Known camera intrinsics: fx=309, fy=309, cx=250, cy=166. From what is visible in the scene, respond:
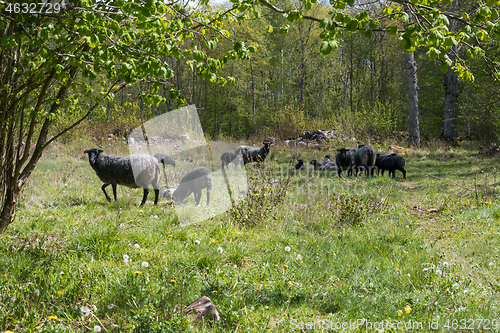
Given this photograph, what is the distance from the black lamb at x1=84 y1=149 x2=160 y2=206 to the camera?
24.1 feet

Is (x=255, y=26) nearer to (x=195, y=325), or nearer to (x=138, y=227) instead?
(x=138, y=227)

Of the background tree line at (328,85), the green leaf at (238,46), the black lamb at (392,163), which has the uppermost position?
the background tree line at (328,85)

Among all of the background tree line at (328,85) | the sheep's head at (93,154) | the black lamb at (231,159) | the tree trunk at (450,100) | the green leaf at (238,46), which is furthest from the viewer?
the background tree line at (328,85)

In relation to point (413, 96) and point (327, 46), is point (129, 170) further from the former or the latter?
point (413, 96)

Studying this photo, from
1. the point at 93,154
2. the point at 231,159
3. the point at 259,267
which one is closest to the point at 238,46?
the point at 259,267

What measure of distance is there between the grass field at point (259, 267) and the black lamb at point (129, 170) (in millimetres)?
574

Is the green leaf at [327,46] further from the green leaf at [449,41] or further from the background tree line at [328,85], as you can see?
the background tree line at [328,85]

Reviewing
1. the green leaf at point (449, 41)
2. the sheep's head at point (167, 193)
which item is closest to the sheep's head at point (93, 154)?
the sheep's head at point (167, 193)

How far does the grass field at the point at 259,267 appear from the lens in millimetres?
2908

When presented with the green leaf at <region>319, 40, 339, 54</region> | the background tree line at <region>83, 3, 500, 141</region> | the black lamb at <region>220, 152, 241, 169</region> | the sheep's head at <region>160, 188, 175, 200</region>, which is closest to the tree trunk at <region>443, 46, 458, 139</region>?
the background tree line at <region>83, 3, 500, 141</region>

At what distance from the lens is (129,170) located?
7.34m

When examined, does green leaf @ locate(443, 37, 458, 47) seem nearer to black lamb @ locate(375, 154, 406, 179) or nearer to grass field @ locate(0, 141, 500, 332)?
grass field @ locate(0, 141, 500, 332)

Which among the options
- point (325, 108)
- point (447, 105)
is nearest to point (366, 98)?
point (325, 108)

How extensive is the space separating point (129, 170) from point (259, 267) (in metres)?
4.59
